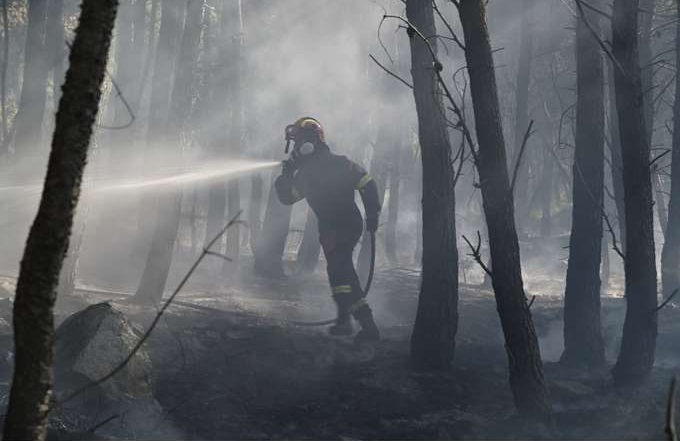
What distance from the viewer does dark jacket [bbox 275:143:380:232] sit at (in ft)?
28.9

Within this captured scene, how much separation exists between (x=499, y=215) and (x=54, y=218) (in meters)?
3.89

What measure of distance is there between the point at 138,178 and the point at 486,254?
14.2 meters

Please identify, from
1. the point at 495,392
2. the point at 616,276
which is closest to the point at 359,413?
the point at 495,392

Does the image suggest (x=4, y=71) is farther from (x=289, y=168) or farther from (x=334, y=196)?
(x=334, y=196)

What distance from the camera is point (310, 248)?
16.7 m

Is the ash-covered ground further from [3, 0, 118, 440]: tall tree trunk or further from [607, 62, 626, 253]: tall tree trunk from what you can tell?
[607, 62, 626, 253]: tall tree trunk

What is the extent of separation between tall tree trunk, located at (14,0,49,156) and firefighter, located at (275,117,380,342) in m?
5.55

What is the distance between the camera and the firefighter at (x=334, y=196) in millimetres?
8562

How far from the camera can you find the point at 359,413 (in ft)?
20.3

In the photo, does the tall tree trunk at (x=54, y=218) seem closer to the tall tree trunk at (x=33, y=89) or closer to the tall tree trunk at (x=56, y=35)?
the tall tree trunk at (x=33, y=89)

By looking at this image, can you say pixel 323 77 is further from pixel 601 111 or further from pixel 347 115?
pixel 601 111

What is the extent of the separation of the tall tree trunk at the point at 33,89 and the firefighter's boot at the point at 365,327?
6833 mm

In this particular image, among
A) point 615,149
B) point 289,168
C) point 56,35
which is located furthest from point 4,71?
point 615,149

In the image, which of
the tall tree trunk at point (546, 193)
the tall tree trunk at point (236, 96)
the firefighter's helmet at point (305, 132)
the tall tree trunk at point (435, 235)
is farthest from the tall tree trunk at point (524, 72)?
the tall tree trunk at point (546, 193)
